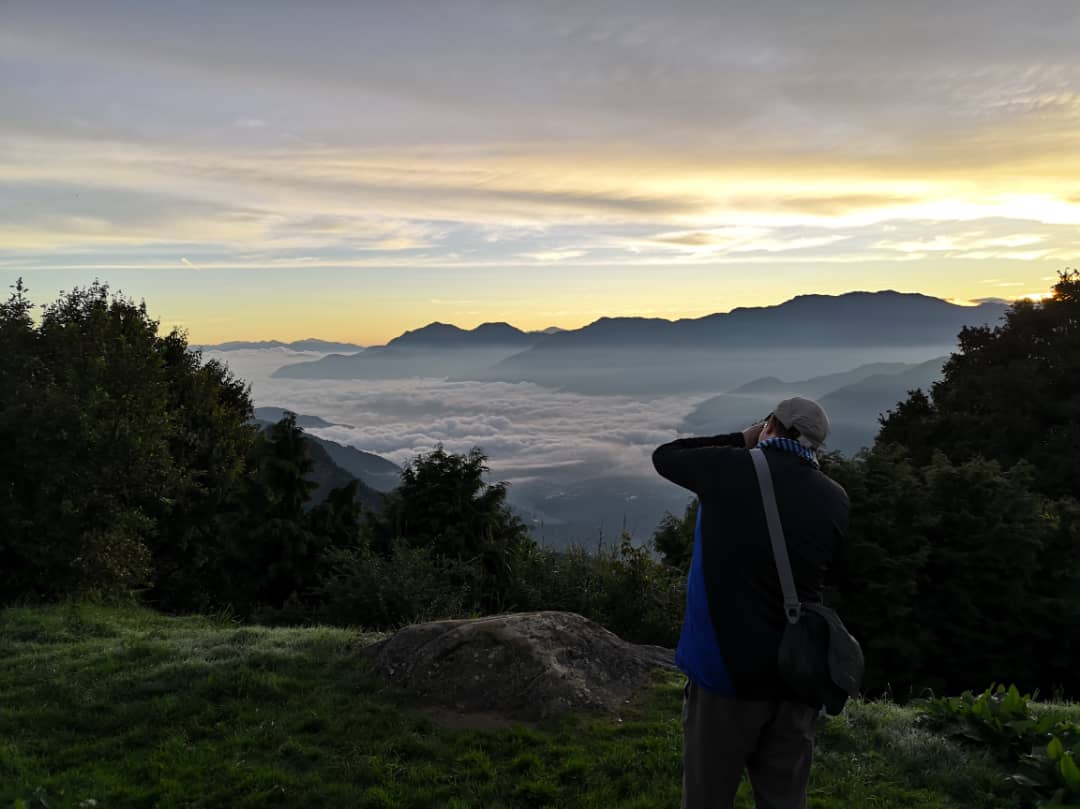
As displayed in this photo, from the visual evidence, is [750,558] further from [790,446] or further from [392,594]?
[392,594]


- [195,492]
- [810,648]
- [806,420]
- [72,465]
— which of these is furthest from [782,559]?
[195,492]

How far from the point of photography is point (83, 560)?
1577 cm

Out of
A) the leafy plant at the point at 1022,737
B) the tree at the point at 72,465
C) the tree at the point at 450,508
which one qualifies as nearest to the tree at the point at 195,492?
the tree at the point at 450,508

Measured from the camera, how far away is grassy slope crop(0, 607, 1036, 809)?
5.89 meters

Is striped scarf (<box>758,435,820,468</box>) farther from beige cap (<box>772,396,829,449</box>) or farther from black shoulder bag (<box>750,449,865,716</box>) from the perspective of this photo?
black shoulder bag (<box>750,449,865,716</box>)

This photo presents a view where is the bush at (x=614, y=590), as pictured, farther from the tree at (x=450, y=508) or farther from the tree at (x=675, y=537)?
the tree at (x=675, y=537)

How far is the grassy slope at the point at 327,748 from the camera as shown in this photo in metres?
5.89

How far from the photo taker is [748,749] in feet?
12.6

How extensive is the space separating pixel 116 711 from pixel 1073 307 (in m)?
36.2

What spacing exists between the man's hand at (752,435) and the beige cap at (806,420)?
0.97ft

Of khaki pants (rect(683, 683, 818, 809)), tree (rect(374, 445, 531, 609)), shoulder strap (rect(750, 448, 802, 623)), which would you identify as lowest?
tree (rect(374, 445, 531, 609))

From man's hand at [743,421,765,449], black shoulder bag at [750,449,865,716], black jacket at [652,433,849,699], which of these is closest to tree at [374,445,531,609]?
man's hand at [743,421,765,449]

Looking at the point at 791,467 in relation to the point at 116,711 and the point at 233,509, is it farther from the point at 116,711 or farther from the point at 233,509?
the point at 233,509

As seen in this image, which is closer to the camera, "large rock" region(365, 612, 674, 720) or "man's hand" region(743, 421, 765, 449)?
"man's hand" region(743, 421, 765, 449)
